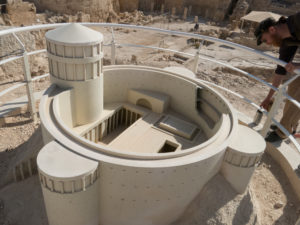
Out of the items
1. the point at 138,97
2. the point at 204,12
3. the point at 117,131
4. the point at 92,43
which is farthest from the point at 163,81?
the point at 204,12

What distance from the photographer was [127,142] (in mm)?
6051

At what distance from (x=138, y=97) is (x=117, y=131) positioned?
1254 millimetres

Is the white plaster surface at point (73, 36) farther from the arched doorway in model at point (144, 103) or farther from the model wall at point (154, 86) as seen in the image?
the arched doorway in model at point (144, 103)

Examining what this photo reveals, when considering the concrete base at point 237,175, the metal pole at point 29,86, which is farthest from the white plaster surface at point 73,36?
the concrete base at point 237,175

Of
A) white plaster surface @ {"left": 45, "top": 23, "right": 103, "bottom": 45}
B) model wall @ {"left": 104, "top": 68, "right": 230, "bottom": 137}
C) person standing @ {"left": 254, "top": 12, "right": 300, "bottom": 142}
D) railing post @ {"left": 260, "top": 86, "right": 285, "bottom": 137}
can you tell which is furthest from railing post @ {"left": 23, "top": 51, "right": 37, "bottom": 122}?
railing post @ {"left": 260, "top": 86, "right": 285, "bottom": 137}

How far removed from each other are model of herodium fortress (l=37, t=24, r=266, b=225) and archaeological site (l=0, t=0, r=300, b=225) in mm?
25

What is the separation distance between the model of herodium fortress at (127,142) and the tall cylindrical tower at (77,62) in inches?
0.8

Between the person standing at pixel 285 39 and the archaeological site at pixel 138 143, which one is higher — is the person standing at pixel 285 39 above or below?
above

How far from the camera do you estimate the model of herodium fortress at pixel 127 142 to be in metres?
4.07

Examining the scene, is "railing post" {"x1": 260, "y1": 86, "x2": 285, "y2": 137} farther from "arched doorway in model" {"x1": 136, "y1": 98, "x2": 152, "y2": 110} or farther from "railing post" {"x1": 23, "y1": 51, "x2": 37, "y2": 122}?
"railing post" {"x1": 23, "y1": 51, "x2": 37, "y2": 122}

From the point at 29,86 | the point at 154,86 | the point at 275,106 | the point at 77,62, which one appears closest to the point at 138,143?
the point at 154,86

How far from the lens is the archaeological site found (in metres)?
4.18

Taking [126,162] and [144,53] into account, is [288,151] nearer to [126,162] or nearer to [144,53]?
[126,162]

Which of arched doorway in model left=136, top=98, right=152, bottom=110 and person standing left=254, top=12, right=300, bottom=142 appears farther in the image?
arched doorway in model left=136, top=98, right=152, bottom=110
